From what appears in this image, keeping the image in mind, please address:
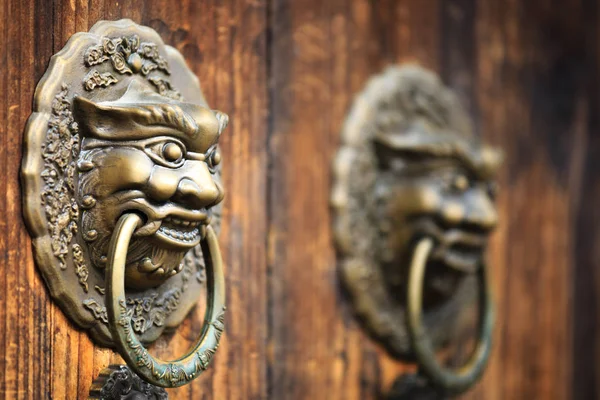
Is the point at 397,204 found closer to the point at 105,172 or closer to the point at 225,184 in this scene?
the point at 225,184

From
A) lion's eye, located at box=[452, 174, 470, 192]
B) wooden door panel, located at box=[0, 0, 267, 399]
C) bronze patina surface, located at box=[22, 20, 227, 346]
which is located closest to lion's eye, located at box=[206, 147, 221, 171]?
bronze patina surface, located at box=[22, 20, 227, 346]

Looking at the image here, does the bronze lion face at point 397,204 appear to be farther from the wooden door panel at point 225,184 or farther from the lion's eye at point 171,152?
the lion's eye at point 171,152

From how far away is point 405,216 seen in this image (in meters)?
1.01

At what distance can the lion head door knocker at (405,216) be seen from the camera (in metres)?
0.99

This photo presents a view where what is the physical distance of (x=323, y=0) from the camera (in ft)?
3.19

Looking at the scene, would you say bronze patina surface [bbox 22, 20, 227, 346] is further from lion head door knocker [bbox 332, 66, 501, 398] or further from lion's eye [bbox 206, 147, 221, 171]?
lion head door knocker [bbox 332, 66, 501, 398]

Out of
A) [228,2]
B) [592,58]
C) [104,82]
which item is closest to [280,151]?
[228,2]

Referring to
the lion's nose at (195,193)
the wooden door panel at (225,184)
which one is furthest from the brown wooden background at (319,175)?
the lion's nose at (195,193)

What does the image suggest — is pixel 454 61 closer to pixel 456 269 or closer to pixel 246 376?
pixel 456 269

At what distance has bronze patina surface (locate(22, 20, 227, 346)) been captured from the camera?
0.67m

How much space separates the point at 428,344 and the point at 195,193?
381 millimetres

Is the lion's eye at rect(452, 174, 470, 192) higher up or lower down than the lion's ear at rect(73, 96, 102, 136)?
lower down

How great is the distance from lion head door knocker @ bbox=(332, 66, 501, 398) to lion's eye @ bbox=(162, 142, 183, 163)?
309mm

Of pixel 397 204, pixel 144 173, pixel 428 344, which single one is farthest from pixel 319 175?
pixel 144 173
